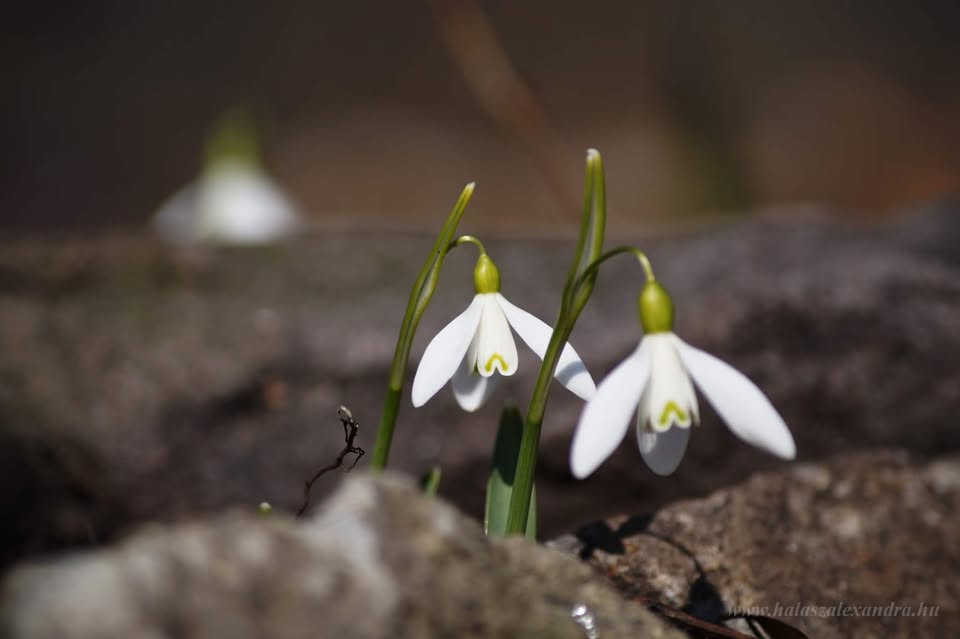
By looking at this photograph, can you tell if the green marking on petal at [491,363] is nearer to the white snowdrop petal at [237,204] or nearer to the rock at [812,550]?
the rock at [812,550]

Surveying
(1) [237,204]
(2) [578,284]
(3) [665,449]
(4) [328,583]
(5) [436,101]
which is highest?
(5) [436,101]

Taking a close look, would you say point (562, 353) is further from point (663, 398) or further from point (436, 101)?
point (436, 101)

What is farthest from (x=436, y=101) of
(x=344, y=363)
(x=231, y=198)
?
(x=344, y=363)

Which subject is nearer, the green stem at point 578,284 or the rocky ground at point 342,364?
the green stem at point 578,284

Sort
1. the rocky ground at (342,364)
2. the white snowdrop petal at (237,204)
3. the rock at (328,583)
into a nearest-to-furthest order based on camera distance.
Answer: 1. the rock at (328,583)
2. the rocky ground at (342,364)
3. the white snowdrop petal at (237,204)

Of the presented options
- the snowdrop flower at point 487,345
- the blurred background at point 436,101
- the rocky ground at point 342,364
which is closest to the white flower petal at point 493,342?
the snowdrop flower at point 487,345

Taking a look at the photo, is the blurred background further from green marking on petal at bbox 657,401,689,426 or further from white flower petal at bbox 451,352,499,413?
green marking on petal at bbox 657,401,689,426
